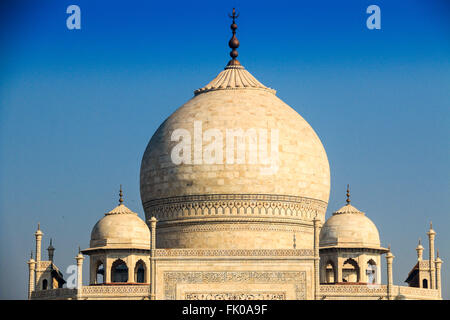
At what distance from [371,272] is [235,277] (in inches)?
212

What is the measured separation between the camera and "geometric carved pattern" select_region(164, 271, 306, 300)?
31.0 metres

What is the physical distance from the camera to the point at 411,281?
117 feet

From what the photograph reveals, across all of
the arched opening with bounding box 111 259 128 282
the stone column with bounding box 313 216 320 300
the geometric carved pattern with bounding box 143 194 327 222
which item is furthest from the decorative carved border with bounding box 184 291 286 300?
the arched opening with bounding box 111 259 128 282

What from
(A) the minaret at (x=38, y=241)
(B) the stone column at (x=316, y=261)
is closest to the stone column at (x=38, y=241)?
(A) the minaret at (x=38, y=241)

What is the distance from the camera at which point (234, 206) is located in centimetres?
3338

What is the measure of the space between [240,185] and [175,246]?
8.01 feet

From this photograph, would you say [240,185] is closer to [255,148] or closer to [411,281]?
[255,148]

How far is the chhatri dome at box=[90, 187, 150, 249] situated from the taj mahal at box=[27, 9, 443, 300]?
0.04 meters

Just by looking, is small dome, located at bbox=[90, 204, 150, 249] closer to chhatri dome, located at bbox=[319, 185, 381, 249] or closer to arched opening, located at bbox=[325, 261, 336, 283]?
chhatri dome, located at bbox=[319, 185, 381, 249]

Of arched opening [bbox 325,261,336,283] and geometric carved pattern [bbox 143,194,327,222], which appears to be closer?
geometric carved pattern [bbox 143,194,327,222]

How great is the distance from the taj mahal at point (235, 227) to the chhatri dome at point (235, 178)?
0.03m

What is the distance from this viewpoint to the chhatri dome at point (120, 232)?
106 feet

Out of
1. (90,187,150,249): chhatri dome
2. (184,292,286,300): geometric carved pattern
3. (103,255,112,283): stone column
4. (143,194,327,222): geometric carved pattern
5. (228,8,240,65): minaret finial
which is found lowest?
(184,292,286,300): geometric carved pattern
